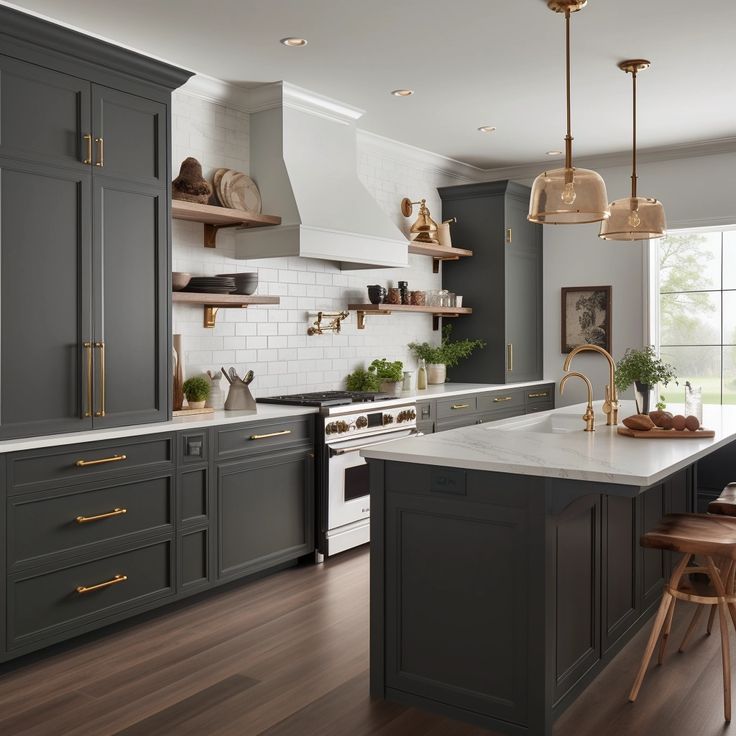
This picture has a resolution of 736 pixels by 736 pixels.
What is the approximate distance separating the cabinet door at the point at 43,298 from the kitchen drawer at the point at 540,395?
439 cm

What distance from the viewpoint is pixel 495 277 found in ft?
22.6

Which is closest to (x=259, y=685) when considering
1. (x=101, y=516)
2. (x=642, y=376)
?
(x=101, y=516)

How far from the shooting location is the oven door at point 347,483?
4793 mm

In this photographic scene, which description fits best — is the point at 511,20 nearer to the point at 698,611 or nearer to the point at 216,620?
the point at 698,611

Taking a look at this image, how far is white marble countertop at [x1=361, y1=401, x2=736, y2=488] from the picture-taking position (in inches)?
102

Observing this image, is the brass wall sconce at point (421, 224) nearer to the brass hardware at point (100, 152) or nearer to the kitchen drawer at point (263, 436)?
the kitchen drawer at point (263, 436)

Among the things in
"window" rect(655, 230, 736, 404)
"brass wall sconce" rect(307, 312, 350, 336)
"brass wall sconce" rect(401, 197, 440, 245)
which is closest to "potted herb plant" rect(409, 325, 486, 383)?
"brass wall sconce" rect(401, 197, 440, 245)

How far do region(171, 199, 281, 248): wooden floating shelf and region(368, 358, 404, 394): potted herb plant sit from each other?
1.51 metres

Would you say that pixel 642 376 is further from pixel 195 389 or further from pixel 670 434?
pixel 195 389

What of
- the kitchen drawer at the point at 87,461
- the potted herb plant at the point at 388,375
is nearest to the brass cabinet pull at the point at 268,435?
the kitchen drawer at the point at 87,461

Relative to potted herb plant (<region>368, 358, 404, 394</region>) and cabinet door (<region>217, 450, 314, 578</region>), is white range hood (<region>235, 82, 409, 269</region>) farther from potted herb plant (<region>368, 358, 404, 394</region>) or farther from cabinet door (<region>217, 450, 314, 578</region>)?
cabinet door (<region>217, 450, 314, 578</region>)

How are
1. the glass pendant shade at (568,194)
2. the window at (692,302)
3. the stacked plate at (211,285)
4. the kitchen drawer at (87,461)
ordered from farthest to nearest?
the window at (692,302)
the stacked plate at (211,285)
the kitchen drawer at (87,461)
the glass pendant shade at (568,194)

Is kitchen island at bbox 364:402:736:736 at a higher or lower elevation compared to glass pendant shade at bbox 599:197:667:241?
lower

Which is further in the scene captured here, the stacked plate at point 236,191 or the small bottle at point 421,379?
the small bottle at point 421,379
